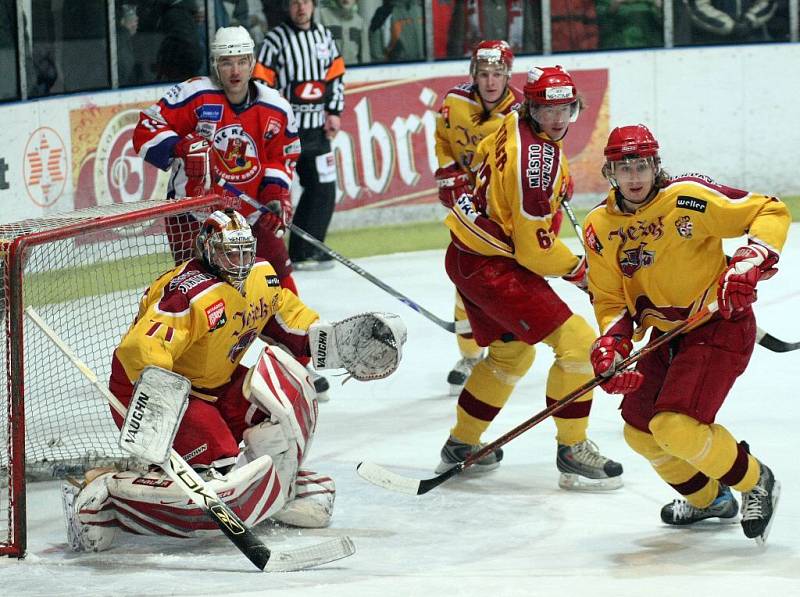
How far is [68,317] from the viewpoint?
470cm

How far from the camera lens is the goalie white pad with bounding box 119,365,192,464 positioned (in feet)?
11.6

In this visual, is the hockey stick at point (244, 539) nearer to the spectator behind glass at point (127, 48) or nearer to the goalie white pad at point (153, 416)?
the goalie white pad at point (153, 416)

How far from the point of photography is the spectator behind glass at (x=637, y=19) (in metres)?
9.22

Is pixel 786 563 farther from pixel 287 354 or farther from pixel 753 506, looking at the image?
pixel 287 354

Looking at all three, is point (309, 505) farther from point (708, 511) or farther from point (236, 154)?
point (236, 154)

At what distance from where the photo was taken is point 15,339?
3.64 m

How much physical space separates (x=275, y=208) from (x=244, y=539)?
1925 mm

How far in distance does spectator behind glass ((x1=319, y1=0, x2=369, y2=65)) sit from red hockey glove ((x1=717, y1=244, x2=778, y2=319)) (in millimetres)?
5530

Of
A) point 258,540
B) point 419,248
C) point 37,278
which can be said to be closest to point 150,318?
point 258,540

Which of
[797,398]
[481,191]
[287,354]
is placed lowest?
[797,398]

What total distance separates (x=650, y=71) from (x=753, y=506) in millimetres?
5839

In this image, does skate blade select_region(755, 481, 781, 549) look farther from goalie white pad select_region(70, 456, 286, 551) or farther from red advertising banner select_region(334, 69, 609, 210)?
red advertising banner select_region(334, 69, 609, 210)

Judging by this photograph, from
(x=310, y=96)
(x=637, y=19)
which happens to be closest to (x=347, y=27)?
(x=310, y=96)

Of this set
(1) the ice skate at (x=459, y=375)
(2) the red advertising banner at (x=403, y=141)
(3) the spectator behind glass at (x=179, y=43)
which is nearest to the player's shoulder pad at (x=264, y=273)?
(1) the ice skate at (x=459, y=375)
